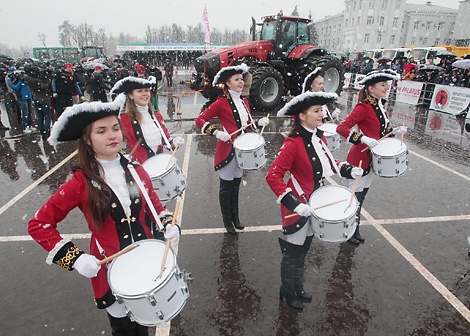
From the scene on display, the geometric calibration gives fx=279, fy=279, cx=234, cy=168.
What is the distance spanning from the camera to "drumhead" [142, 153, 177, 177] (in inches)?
123

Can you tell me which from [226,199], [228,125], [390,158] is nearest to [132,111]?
[228,125]

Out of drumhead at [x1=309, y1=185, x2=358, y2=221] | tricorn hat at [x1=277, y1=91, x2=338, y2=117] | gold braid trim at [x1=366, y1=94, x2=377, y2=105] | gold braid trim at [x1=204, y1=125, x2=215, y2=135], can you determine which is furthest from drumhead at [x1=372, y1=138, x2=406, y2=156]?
gold braid trim at [x1=204, y1=125, x2=215, y2=135]

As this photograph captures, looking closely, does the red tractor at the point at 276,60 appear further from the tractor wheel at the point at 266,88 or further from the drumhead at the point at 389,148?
the drumhead at the point at 389,148

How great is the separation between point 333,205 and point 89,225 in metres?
1.99

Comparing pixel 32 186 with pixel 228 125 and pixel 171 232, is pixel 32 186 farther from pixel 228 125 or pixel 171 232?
pixel 171 232

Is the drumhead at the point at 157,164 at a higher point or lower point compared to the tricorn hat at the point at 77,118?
lower

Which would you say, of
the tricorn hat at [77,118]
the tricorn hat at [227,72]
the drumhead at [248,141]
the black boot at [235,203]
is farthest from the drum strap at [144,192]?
the tricorn hat at [227,72]

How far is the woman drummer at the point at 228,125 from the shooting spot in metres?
3.81

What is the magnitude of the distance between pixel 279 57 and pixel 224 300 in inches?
452

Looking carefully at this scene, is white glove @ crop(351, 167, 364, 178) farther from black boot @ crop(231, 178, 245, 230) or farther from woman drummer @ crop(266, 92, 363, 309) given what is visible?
black boot @ crop(231, 178, 245, 230)

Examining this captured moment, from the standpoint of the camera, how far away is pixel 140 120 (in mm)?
3525

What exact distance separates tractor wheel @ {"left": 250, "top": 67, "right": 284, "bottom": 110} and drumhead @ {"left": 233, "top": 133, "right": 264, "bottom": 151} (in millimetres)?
7289

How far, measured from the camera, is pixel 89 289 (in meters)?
3.09

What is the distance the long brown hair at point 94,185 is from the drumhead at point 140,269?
0.29 metres
